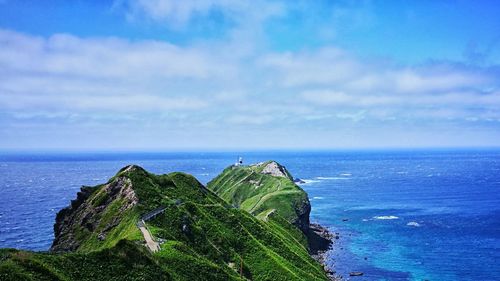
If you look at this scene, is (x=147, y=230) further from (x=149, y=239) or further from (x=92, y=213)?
(x=92, y=213)

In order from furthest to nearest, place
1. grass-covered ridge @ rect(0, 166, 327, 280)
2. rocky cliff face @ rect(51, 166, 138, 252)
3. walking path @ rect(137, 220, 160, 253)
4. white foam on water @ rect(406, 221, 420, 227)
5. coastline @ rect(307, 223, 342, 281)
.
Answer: white foam on water @ rect(406, 221, 420, 227)
coastline @ rect(307, 223, 342, 281)
rocky cliff face @ rect(51, 166, 138, 252)
walking path @ rect(137, 220, 160, 253)
grass-covered ridge @ rect(0, 166, 327, 280)

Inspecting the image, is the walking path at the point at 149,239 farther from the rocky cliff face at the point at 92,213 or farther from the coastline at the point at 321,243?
the coastline at the point at 321,243

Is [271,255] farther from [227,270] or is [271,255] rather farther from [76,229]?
[76,229]

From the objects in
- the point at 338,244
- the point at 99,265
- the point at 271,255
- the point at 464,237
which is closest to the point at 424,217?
the point at 464,237

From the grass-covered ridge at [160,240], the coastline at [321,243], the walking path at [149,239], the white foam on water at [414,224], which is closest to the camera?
the grass-covered ridge at [160,240]

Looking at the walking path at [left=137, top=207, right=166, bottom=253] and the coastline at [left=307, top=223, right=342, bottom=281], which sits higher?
the walking path at [left=137, top=207, right=166, bottom=253]

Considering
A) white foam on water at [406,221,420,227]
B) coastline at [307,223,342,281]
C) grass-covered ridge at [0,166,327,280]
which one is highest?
grass-covered ridge at [0,166,327,280]

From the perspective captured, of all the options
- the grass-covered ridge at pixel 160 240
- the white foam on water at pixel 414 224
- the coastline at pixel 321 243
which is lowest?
the coastline at pixel 321 243

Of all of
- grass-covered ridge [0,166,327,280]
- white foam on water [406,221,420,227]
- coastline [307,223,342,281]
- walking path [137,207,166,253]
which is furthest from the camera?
white foam on water [406,221,420,227]

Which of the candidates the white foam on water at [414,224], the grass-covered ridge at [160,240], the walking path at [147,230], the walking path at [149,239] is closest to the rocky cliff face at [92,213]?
the grass-covered ridge at [160,240]

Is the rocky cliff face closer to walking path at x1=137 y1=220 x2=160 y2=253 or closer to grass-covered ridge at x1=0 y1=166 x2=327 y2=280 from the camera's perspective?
grass-covered ridge at x1=0 y1=166 x2=327 y2=280

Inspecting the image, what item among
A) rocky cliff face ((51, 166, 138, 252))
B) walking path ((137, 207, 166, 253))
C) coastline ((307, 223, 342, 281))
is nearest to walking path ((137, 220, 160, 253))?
walking path ((137, 207, 166, 253))
